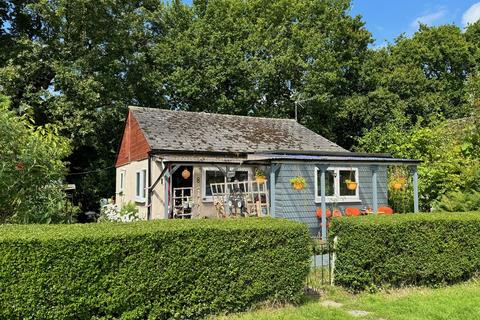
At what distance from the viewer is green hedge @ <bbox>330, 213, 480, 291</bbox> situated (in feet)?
22.2

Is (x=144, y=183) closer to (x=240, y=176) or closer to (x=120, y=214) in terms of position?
(x=120, y=214)

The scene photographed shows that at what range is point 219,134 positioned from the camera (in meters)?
17.7

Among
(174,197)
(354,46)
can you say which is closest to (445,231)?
(174,197)

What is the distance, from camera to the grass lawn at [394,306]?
5.64 metres

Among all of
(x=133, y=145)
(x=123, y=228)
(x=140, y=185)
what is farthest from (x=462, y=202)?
(x=133, y=145)

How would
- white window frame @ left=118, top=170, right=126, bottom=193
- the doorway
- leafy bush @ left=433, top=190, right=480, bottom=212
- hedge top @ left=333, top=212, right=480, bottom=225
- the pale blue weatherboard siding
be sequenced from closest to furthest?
1. hedge top @ left=333, top=212, right=480, bottom=225
2. leafy bush @ left=433, top=190, right=480, bottom=212
3. the pale blue weatherboard siding
4. the doorway
5. white window frame @ left=118, top=170, right=126, bottom=193

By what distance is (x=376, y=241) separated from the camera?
22.2 ft

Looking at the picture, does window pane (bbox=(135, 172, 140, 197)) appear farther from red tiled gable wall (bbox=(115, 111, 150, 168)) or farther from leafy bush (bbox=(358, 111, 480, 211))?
leafy bush (bbox=(358, 111, 480, 211))

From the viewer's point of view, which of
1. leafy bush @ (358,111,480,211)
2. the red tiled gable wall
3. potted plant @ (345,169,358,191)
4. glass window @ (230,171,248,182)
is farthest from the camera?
the red tiled gable wall

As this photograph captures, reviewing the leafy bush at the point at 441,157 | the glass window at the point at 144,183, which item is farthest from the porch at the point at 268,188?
the glass window at the point at 144,183

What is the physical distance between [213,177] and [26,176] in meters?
9.85

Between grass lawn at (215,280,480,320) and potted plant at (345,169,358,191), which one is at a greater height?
potted plant at (345,169,358,191)

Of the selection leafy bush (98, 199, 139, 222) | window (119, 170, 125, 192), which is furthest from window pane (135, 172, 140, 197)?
window (119, 170, 125, 192)

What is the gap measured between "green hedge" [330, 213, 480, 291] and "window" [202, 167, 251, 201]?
9.20 metres
